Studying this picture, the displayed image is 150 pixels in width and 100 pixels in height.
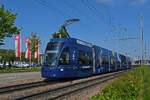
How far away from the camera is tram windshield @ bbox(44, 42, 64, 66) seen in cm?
1551

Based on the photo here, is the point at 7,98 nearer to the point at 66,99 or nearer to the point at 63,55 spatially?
the point at 66,99

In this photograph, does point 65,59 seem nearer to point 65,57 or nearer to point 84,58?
point 65,57

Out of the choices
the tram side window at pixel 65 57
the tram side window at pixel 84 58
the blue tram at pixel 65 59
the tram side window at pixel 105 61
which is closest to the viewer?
the blue tram at pixel 65 59

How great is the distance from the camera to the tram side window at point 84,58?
1764 cm

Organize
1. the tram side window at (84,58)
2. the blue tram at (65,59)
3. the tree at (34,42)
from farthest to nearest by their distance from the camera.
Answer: the tree at (34,42), the tram side window at (84,58), the blue tram at (65,59)

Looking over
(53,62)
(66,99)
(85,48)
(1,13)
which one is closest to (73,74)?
(53,62)

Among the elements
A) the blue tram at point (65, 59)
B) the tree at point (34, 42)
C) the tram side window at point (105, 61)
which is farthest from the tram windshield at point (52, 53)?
the tree at point (34, 42)

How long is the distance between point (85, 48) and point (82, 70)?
94.9 inches

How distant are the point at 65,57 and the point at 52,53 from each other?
1.02 meters

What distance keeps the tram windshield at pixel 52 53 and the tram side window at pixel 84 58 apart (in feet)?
7.95

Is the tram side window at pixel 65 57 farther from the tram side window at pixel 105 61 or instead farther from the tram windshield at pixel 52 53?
the tram side window at pixel 105 61

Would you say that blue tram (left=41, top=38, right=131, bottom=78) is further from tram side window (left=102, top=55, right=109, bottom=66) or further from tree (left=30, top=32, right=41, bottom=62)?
tree (left=30, top=32, right=41, bottom=62)

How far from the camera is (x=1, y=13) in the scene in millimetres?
27484

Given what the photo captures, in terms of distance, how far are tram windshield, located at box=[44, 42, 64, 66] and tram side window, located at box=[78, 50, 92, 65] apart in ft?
7.95
